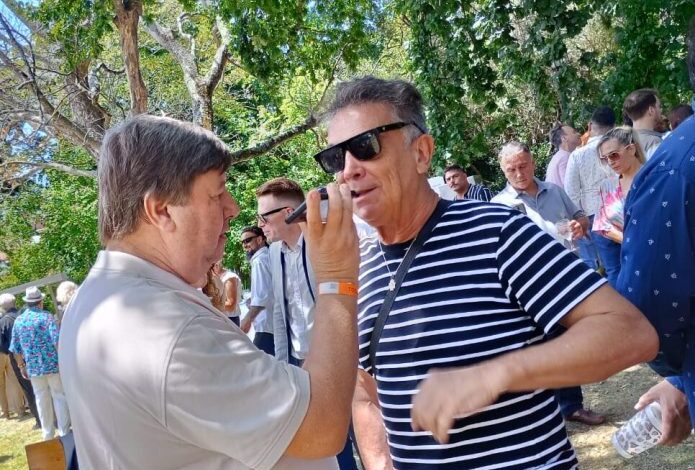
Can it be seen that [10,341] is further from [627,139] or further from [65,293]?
[627,139]

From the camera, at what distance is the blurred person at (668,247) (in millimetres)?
1671

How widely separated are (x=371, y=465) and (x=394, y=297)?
58 cm

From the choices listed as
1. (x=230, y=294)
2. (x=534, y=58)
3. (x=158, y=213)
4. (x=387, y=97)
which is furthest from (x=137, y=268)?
(x=534, y=58)

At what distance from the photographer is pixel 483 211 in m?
1.79

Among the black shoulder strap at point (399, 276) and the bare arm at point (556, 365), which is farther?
the black shoulder strap at point (399, 276)

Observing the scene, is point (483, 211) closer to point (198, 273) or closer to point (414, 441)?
point (414, 441)

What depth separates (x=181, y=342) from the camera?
4.47ft

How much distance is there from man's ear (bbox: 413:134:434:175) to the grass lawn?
8.01 metres

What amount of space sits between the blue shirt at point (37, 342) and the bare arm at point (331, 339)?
317 inches

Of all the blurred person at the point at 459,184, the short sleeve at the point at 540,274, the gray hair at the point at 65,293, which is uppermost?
the short sleeve at the point at 540,274

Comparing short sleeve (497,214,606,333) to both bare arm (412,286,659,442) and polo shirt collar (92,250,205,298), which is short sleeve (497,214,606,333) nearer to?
bare arm (412,286,659,442)

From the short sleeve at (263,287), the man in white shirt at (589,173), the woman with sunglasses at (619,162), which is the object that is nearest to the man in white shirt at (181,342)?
the woman with sunglasses at (619,162)

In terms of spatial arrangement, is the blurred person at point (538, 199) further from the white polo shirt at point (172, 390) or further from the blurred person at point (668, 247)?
the white polo shirt at point (172, 390)

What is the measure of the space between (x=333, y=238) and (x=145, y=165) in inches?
18.6
